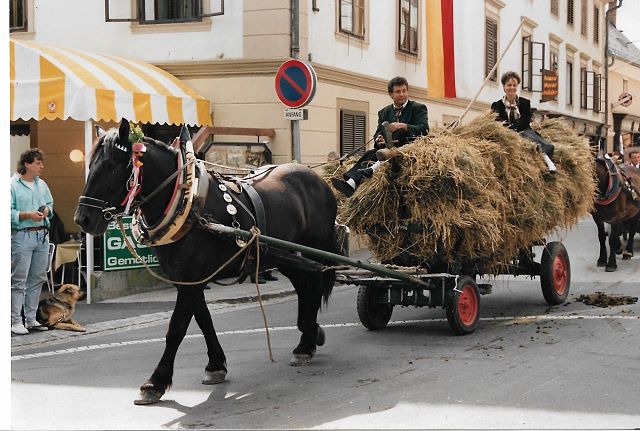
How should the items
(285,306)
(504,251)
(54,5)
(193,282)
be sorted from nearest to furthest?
(193,282), (504,251), (285,306), (54,5)

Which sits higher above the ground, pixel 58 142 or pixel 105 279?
pixel 58 142

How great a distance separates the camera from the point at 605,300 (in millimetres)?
10445

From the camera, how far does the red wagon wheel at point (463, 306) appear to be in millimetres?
8367

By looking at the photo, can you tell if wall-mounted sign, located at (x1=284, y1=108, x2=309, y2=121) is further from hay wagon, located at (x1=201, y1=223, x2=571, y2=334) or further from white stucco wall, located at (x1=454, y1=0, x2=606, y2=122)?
white stucco wall, located at (x1=454, y1=0, x2=606, y2=122)

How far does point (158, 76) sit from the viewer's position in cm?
1469

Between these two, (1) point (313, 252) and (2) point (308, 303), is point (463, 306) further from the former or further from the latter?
(1) point (313, 252)

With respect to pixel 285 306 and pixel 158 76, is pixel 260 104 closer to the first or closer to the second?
pixel 158 76

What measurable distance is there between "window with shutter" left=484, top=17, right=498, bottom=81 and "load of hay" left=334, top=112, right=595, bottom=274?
15.6 meters

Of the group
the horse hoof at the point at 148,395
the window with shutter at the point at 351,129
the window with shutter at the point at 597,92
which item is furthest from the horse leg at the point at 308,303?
the window with shutter at the point at 597,92

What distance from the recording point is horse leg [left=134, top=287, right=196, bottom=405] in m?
6.35

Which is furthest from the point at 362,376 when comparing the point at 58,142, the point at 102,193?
the point at 58,142

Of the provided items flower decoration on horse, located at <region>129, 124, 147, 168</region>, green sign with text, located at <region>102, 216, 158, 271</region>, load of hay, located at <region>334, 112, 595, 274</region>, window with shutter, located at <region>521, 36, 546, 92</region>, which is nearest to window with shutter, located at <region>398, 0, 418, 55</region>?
window with shutter, located at <region>521, 36, 546, 92</region>

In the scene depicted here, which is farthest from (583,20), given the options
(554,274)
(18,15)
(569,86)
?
(554,274)

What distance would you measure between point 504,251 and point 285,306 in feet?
11.2
